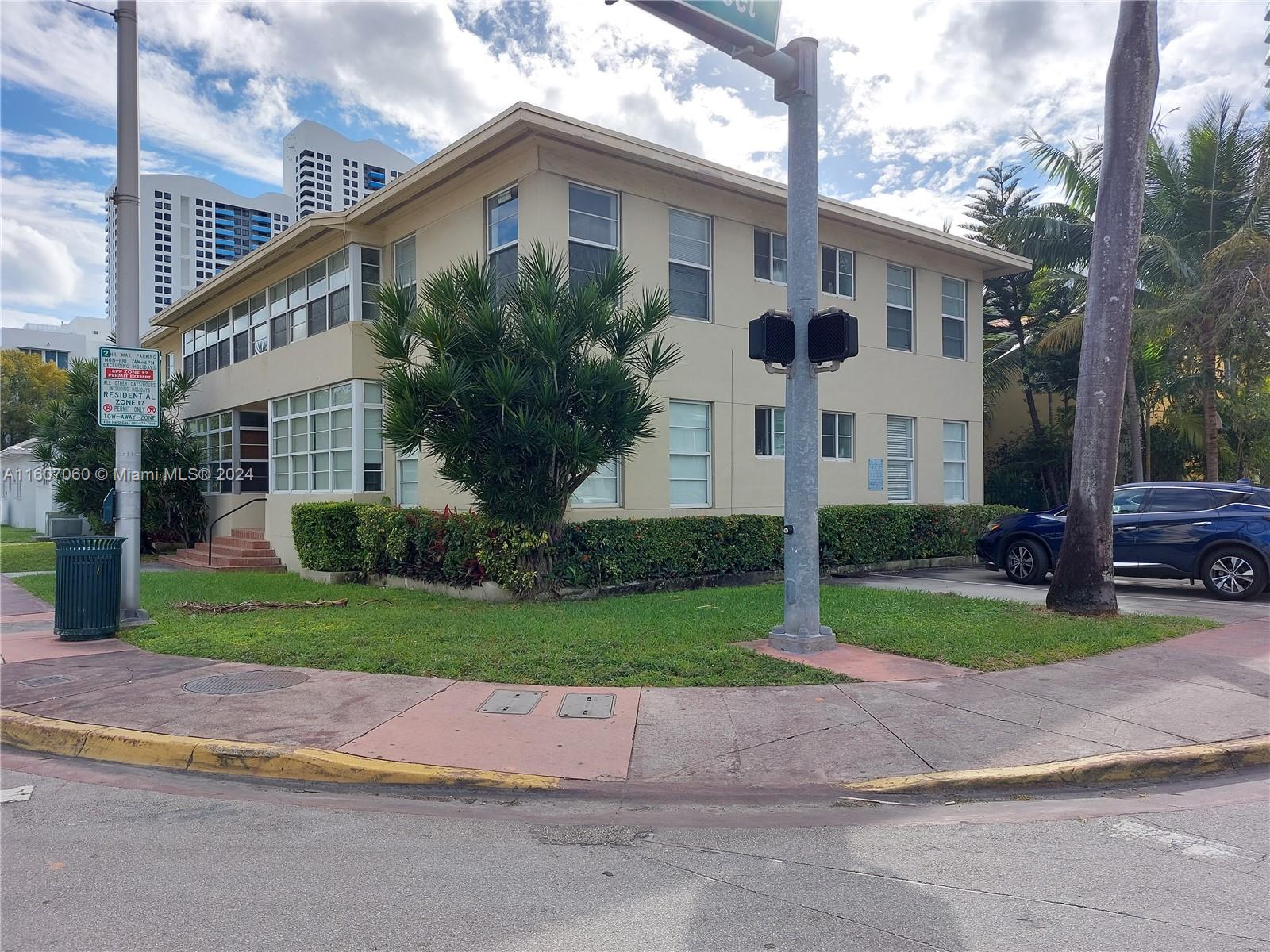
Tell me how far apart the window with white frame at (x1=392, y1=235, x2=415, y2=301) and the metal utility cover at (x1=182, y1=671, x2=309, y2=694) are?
9198 millimetres

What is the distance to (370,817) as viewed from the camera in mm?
5020

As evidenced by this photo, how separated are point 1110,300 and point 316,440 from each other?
13.8 metres

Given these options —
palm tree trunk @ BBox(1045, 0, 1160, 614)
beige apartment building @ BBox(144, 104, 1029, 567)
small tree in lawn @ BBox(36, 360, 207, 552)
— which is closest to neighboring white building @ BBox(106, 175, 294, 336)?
small tree in lawn @ BBox(36, 360, 207, 552)

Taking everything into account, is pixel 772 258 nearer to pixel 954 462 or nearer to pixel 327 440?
pixel 954 462

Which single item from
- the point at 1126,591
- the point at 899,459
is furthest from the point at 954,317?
the point at 1126,591

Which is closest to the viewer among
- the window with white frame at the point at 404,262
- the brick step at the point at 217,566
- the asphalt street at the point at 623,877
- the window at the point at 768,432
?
the asphalt street at the point at 623,877

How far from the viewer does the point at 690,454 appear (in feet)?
48.0

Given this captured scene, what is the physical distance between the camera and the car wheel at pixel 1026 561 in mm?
14031

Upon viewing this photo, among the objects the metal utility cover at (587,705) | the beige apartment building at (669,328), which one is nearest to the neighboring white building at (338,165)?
the beige apartment building at (669,328)

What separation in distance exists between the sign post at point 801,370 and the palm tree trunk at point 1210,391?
14.1m

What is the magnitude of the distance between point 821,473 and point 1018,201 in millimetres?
15570

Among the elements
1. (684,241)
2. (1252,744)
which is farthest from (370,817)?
(684,241)

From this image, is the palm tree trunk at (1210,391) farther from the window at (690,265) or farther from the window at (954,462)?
the window at (690,265)

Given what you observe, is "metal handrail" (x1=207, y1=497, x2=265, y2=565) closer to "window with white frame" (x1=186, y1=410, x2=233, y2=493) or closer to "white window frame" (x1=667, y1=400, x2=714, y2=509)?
"window with white frame" (x1=186, y1=410, x2=233, y2=493)
